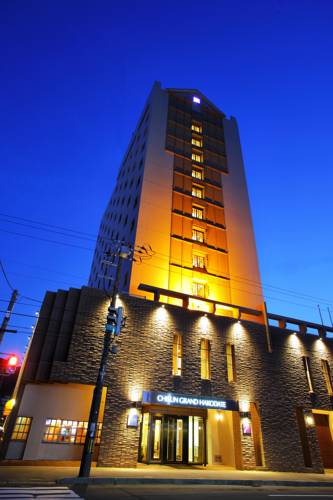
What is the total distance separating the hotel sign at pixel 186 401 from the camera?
1708cm

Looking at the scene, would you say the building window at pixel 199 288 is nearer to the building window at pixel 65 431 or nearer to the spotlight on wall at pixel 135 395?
the spotlight on wall at pixel 135 395

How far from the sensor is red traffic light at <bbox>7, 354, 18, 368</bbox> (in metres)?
18.9

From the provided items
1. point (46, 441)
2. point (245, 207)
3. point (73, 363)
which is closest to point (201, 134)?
point (245, 207)

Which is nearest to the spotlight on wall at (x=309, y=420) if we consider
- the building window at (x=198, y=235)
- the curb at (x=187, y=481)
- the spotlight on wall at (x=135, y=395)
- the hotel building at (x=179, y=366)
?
the hotel building at (x=179, y=366)

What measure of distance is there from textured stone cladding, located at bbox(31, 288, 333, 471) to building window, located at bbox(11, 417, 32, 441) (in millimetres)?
3030

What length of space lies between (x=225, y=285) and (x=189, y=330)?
824cm

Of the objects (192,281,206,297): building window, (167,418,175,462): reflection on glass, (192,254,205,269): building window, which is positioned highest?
(192,254,205,269): building window

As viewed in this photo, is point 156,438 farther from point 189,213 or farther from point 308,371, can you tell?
point 189,213

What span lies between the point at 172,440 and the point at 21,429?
29.4ft

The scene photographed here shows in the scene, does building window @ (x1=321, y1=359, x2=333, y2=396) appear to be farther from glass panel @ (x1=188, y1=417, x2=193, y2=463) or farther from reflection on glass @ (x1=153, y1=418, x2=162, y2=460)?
reflection on glass @ (x1=153, y1=418, x2=162, y2=460)

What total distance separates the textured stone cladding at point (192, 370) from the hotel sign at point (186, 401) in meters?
0.49

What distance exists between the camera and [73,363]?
16.5 m

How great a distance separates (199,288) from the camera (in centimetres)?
2678

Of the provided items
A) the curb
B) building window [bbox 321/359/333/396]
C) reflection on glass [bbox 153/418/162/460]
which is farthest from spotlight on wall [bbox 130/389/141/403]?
building window [bbox 321/359/333/396]
